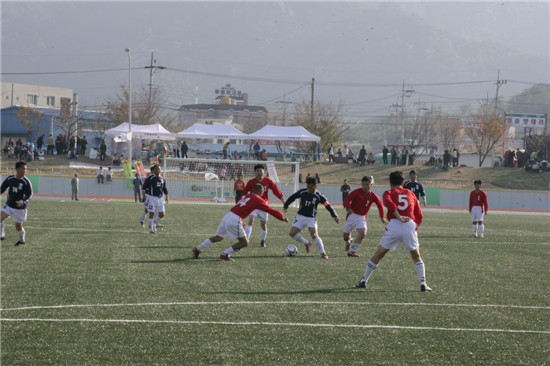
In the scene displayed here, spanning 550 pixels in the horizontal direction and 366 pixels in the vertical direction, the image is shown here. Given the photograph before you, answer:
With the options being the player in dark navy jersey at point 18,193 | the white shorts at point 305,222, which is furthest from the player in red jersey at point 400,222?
the player in dark navy jersey at point 18,193

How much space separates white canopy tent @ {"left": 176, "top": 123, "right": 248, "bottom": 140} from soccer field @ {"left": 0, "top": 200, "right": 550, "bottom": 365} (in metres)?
36.4

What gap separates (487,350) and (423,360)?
98cm

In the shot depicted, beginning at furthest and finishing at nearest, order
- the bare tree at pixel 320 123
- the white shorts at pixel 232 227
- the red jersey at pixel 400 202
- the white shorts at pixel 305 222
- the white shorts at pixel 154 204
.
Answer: the bare tree at pixel 320 123, the white shorts at pixel 154 204, the white shorts at pixel 305 222, the white shorts at pixel 232 227, the red jersey at pixel 400 202

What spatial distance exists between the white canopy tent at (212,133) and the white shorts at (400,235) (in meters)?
43.6

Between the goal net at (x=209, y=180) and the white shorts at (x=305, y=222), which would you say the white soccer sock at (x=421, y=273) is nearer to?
the white shorts at (x=305, y=222)

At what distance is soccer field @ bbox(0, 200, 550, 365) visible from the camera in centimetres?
899

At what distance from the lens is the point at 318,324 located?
Result: 10461 mm

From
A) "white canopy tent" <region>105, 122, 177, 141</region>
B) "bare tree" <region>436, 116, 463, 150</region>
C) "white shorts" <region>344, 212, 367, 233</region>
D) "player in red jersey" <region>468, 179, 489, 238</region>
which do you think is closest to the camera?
"white shorts" <region>344, 212, 367, 233</region>

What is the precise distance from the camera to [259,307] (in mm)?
11531

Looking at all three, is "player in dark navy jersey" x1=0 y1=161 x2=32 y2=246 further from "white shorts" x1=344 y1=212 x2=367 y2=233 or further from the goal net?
the goal net

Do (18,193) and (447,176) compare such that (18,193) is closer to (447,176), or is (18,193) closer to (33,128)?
(447,176)

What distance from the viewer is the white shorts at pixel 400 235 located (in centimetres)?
1336

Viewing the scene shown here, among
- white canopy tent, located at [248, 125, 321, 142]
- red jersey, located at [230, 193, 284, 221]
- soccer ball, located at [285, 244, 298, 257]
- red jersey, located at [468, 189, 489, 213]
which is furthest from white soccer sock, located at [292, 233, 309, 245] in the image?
white canopy tent, located at [248, 125, 321, 142]

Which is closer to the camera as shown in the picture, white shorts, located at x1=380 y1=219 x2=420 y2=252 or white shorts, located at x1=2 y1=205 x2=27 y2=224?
white shorts, located at x1=380 y1=219 x2=420 y2=252
